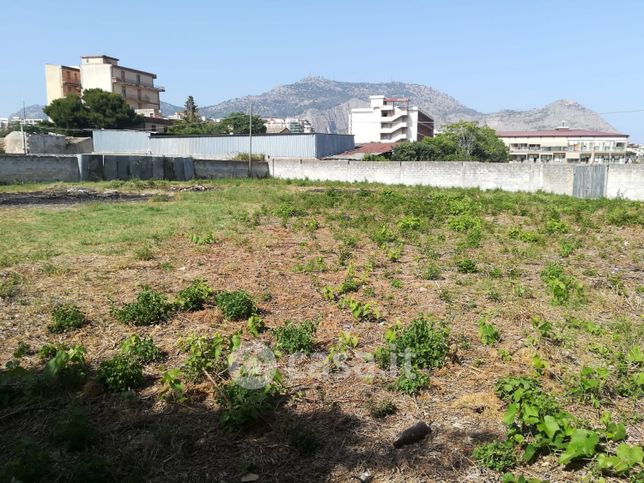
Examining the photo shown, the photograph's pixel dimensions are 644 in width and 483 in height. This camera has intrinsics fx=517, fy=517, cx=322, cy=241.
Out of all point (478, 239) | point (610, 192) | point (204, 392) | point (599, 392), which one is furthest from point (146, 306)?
point (610, 192)

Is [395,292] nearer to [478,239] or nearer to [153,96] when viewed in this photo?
[478,239]

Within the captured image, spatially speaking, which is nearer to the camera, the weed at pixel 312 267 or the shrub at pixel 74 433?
the shrub at pixel 74 433

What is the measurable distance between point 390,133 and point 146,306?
86.5 m

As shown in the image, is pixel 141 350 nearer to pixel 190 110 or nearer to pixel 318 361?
pixel 318 361

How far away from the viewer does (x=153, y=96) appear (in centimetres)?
8088

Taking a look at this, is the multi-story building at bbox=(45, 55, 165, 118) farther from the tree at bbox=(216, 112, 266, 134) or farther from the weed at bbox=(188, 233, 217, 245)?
the weed at bbox=(188, 233, 217, 245)

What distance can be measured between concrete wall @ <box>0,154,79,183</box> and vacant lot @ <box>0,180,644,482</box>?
49.7ft

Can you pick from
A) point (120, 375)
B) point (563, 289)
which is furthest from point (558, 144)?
point (120, 375)

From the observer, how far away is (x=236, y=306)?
5.39 m

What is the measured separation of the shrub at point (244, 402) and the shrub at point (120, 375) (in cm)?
73

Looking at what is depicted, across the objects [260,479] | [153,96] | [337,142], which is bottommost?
[260,479]

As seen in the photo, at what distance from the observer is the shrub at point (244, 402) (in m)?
3.32

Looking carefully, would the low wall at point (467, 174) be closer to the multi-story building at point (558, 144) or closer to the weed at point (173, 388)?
the weed at point (173, 388)

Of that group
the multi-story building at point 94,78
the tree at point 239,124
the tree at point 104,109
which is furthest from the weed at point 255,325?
the multi-story building at point 94,78
